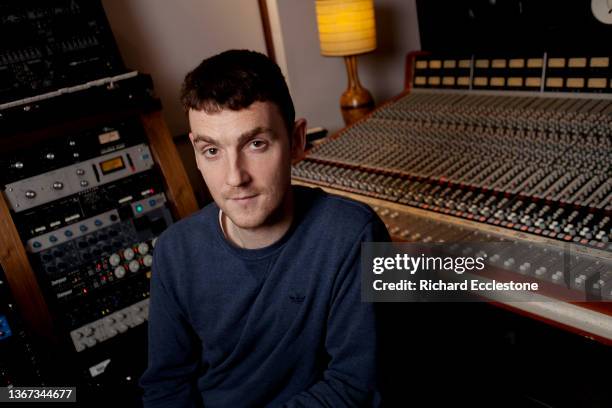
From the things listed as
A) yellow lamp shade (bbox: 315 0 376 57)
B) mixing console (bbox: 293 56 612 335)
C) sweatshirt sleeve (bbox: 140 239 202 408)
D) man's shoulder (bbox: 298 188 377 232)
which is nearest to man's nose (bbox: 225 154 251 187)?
man's shoulder (bbox: 298 188 377 232)

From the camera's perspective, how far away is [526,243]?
51.1 inches

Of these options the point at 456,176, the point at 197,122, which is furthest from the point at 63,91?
the point at 456,176

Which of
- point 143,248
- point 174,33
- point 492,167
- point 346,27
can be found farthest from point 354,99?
point 143,248

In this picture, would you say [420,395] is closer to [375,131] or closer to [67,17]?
[375,131]

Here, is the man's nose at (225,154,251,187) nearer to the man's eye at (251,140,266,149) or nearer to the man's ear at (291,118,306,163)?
the man's eye at (251,140,266,149)

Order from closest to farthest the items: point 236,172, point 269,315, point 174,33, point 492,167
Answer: point 236,172, point 269,315, point 492,167, point 174,33

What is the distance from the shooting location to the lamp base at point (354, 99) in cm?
251

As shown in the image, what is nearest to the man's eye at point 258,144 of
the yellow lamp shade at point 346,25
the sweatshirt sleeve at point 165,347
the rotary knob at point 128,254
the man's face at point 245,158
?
the man's face at point 245,158

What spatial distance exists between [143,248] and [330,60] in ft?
5.15

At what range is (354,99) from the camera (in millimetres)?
2510

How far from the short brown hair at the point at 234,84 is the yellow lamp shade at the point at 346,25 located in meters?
1.32

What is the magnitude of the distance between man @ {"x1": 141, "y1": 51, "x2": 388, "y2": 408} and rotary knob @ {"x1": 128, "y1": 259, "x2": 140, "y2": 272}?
26.6 inches

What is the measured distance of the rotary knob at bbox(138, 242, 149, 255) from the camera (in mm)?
1939

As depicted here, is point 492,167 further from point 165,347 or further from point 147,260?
point 147,260
